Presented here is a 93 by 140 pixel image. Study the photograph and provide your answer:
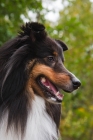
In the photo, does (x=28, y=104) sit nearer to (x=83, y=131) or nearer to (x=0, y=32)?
(x=0, y=32)

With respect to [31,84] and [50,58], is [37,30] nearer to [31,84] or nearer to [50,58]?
[50,58]

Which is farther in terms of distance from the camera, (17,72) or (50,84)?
(50,84)

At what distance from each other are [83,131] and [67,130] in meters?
0.66

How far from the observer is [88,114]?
46.0ft

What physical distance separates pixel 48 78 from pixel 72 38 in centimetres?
997

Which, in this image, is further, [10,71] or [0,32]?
[0,32]

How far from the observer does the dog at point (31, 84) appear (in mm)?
4852

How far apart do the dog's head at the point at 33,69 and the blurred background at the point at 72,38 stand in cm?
289

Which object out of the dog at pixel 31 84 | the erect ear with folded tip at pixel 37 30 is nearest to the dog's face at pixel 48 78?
the dog at pixel 31 84

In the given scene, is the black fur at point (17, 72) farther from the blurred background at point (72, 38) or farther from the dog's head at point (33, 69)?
the blurred background at point (72, 38)

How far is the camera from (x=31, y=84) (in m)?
4.96

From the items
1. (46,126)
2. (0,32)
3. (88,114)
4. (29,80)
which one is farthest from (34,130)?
(88,114)

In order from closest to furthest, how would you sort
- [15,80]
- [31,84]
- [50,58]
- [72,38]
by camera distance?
[15,80] → [31,84] → [50,58] → [72,38]

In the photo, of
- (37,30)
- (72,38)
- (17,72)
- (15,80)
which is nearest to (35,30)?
(37,30)
